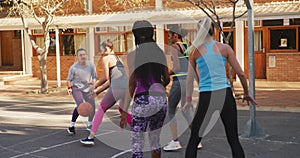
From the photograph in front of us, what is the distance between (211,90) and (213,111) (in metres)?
0.24

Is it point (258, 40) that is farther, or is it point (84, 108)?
point (258, 40)

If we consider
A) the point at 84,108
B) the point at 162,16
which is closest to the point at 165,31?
the point at 162,16

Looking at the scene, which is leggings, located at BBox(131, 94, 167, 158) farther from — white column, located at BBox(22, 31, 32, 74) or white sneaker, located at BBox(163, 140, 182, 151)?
white column, located at BBox(22, 31, 32, 74)

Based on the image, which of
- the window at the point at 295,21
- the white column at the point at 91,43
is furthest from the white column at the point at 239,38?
the white column at the point at 91,43

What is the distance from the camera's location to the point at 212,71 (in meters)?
4.75

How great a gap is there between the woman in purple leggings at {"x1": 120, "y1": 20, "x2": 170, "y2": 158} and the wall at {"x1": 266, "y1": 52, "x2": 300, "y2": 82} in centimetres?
1330

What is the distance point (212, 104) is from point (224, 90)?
23 cm

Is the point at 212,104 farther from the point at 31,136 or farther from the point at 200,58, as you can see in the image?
the point at 31,136

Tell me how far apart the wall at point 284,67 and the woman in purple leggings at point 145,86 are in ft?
43.6

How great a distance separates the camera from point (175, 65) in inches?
241

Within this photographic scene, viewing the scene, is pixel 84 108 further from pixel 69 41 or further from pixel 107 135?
pixel 69 41

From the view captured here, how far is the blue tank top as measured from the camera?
474 cm

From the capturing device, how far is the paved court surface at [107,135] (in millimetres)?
6328

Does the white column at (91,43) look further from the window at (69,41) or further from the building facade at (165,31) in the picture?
the window at (69,41)
